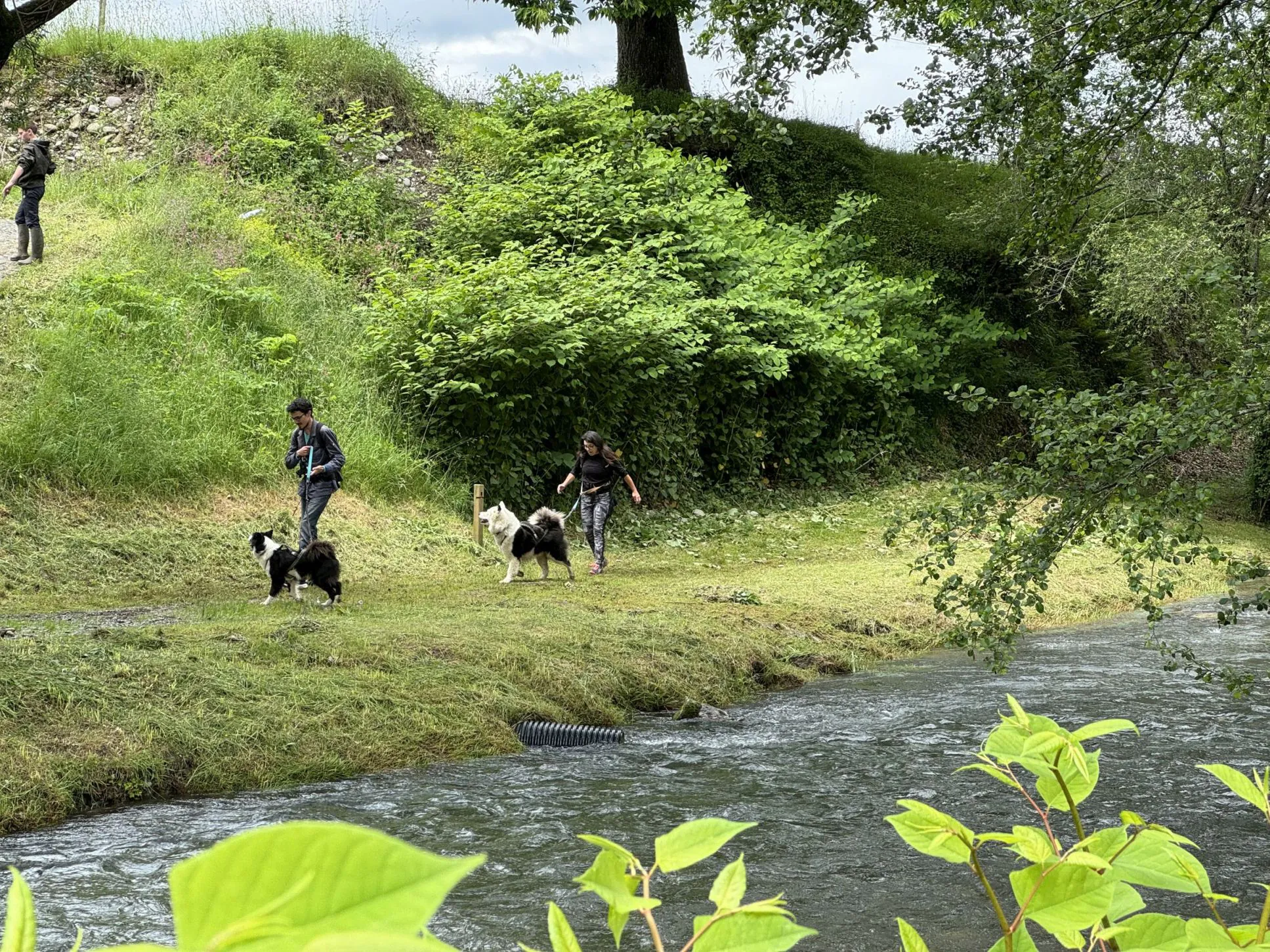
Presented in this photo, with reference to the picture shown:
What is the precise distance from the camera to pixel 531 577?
1407 centimetres

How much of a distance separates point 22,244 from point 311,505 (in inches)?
316

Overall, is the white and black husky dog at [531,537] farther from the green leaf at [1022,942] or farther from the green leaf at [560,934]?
the green leaf at [560,934]

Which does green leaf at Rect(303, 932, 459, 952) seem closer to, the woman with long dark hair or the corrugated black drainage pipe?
the corrugated black drainage pipe

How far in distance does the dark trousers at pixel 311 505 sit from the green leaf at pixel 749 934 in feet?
37.9

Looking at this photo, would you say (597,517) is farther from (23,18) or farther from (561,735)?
(23,18)

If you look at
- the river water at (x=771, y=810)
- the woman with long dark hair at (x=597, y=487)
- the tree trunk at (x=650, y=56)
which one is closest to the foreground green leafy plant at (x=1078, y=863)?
the river water at (x=771, y=810)

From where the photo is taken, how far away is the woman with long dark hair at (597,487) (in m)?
14.4

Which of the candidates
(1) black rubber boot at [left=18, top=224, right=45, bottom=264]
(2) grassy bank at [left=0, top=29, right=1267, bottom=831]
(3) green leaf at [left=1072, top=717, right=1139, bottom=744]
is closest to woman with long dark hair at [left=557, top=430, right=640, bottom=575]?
(2) grassy bank at [left=0, top=29, right=1267, bottom=831]

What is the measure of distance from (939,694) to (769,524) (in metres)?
8.95

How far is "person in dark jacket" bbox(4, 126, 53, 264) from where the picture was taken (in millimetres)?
16766

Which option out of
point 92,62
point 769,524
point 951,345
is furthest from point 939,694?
point 92,62

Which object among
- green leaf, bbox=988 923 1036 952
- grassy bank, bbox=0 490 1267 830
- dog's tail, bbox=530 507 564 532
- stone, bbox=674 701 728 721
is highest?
green leaf, bbox=988 923 1036 952

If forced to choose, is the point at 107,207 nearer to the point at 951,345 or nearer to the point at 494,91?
the point at 494,91

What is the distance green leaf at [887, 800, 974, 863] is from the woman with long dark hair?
43.6 feet
